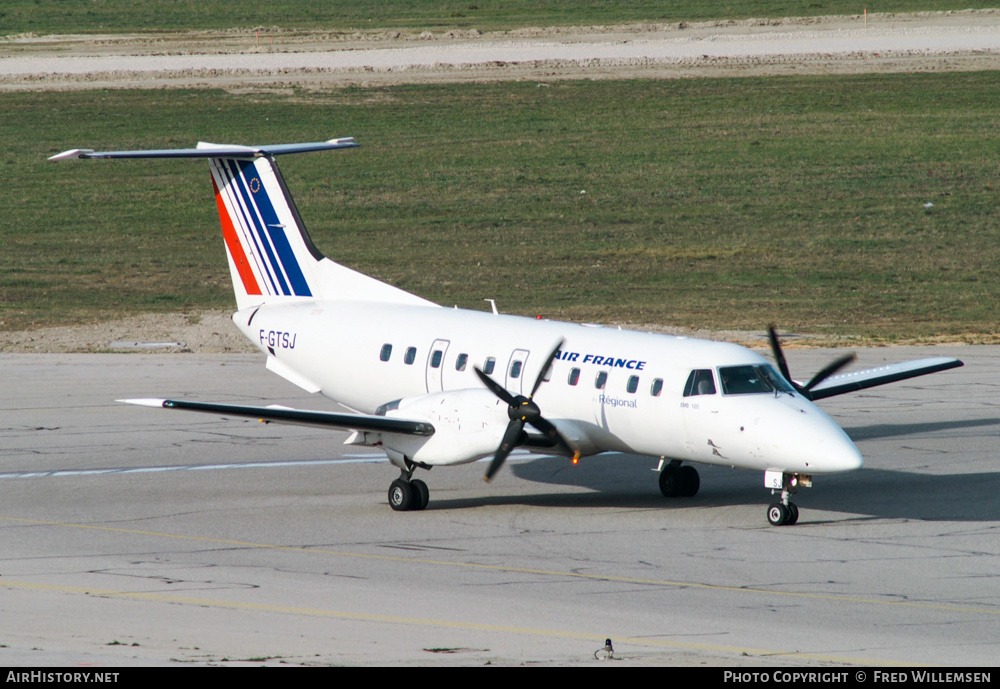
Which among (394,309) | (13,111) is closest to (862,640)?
(394,309)

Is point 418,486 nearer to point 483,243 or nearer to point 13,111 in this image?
point 483,243

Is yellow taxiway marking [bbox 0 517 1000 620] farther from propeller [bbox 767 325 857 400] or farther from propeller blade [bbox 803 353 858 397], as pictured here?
propeller blade [bbox 803 353 858 397]

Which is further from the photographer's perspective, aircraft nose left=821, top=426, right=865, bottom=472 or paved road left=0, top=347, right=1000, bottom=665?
aircraft nose left=821, top=426, right=865, bottom=472

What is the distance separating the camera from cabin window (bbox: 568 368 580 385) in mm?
21906

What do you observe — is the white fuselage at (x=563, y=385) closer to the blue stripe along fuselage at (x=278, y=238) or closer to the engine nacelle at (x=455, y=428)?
the engine nacelle at (x=455, y=428)

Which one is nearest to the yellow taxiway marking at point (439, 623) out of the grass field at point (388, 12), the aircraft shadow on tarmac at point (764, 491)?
the aircraft shadow on tarmac at point (764, 491)

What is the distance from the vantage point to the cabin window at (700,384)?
20.6m

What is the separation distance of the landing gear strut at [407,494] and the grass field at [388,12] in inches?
2913

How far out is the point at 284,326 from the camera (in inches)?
1021

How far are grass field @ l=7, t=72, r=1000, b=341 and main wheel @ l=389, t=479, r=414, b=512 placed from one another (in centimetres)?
1945

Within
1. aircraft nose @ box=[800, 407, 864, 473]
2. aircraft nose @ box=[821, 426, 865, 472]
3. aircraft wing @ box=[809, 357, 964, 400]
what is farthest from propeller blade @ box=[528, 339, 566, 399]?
aircraft wing @ box=[809, 357, 964, 400]

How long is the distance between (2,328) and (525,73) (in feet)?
137

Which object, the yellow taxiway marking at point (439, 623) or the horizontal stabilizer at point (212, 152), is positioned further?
the horizontal stabilizer at point (212, 152)

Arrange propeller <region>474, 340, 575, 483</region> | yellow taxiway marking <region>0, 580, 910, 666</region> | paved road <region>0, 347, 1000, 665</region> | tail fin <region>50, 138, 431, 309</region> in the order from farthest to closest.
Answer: tail fin <region>50, 138, 431, 309</region> → propeller <region>474, 340, 575, 483</region> → paved road <region>0, 347, 1000, 665</region> → yellow taxiway marking <region>0, 580, 910, 666</region>
